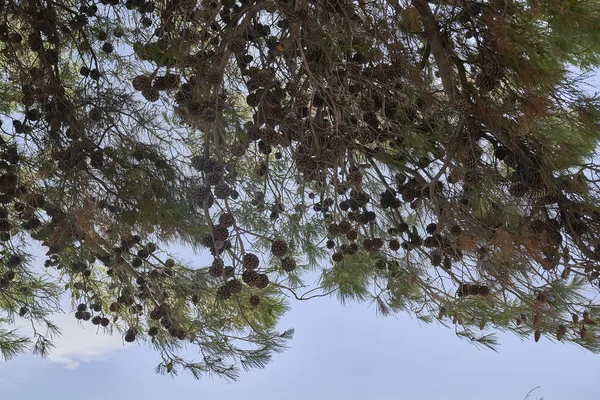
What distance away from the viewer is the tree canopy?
1676 mm

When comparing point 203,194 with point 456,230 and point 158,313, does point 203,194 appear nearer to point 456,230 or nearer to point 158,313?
point 456,230

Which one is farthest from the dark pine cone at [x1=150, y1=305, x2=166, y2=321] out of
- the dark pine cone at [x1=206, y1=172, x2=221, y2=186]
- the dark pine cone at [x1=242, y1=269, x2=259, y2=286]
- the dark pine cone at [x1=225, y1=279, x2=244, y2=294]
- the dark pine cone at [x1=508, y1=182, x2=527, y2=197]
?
the dark pine cone at [x1=508, y1=182, x2=527, y2=197]

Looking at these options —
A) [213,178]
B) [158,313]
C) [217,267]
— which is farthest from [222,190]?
[158,313]

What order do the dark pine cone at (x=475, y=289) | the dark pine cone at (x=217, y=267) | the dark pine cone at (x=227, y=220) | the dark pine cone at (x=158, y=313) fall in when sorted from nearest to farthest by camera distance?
the dark pine cone at (x=227, y=220) < the dark pine cone at (x=217, y=267) < the dark pine cone at (x=475, y=289) < the dark pine cone at (x=158, y=313)

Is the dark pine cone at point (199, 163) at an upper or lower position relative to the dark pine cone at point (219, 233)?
upper

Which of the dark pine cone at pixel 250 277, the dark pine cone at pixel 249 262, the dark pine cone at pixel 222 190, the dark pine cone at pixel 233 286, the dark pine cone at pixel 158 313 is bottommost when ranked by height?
the dark pine cone at pixel 250 277

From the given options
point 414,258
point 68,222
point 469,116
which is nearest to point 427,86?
point 469,116

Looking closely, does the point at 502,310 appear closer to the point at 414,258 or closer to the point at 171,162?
the point at 414,258

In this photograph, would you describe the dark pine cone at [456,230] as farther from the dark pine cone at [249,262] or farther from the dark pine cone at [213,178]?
the dark pine cone at [213,178]

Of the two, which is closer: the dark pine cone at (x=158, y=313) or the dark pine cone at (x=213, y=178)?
the dark pine cone at (x=213, y=178)

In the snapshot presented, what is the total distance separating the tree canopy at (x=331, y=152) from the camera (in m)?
1.68

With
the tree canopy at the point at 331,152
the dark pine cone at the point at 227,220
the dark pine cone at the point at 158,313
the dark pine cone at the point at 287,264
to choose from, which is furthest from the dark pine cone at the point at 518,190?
the dark pine cone at the point at 158,313

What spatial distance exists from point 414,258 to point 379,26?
0.99m

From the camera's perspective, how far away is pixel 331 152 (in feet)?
5.62
